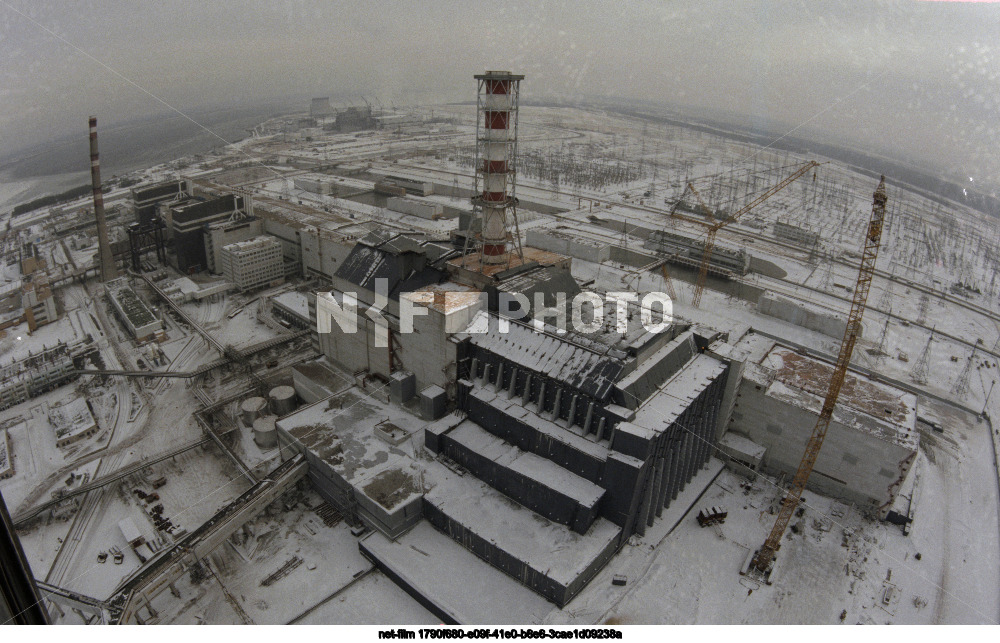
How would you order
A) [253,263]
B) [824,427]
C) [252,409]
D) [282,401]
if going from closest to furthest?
[824,427], [252,409], [282,401], [253,263]

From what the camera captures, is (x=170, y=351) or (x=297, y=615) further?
(x=170, y=351)

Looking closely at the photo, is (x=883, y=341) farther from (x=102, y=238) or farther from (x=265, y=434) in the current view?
(x=102, y=238)

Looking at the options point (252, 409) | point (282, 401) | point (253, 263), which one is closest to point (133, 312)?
point (253, 263)

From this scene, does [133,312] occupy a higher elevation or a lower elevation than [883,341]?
lower

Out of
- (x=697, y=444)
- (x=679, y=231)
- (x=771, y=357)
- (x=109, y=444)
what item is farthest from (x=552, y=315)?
(x=679, y=231)

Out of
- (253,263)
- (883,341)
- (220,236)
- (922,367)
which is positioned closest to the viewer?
(922,367)

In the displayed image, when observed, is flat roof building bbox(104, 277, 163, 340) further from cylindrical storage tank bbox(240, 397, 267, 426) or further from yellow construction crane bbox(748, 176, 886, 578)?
yellow construction crane bbox(748, 176, 886, 578)

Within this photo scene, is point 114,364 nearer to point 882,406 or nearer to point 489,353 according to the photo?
point 489,353
